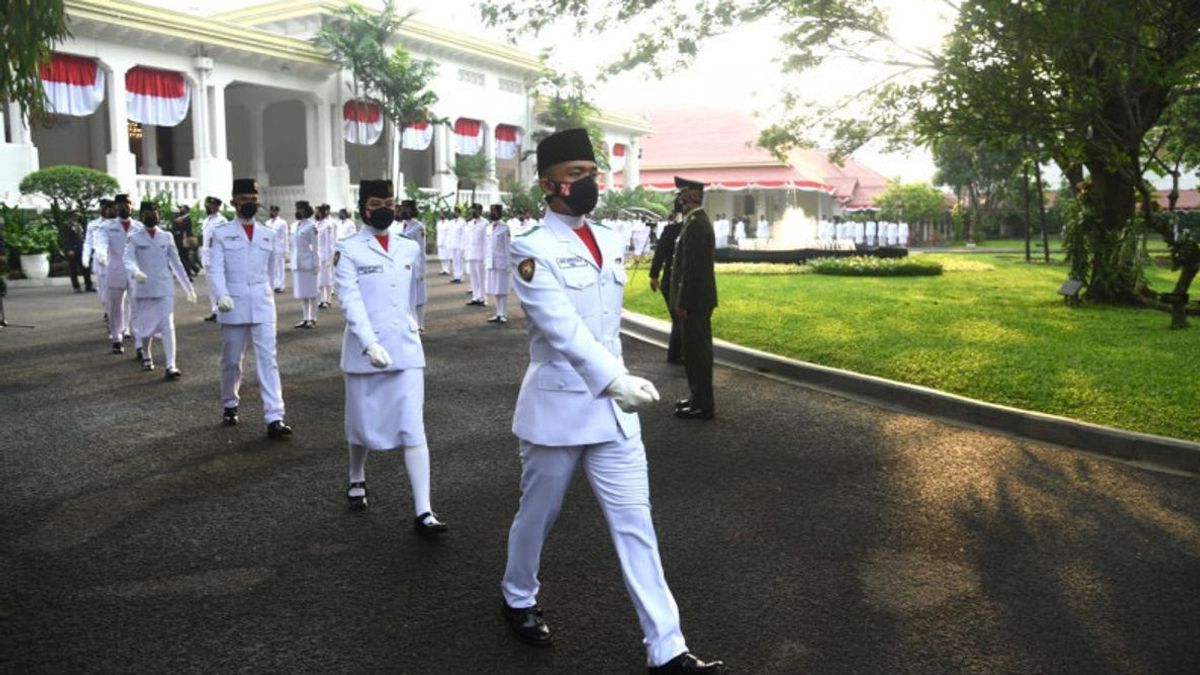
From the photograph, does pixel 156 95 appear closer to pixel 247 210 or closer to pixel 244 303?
pixel 247 210

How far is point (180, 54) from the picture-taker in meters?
28.4

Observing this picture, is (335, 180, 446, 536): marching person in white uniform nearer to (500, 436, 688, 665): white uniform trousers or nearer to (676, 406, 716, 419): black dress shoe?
(500, 436, 688, 665): white uniform trousers

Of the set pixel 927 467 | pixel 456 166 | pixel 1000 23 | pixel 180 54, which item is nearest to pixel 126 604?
pixel 927 467

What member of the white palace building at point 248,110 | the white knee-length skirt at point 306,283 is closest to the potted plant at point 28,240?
the white palace building at point 248,110

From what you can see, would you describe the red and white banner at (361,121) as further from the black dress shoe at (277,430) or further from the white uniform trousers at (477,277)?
the black dress shoe at (277,430)

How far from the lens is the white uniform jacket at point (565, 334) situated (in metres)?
3.49

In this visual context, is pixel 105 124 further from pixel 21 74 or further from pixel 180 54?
pixel 21 74

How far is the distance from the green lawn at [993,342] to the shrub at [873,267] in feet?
13.6

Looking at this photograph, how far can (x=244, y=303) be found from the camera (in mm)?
7684

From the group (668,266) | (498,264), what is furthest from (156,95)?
(668,266)

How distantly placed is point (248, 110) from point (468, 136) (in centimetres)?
875

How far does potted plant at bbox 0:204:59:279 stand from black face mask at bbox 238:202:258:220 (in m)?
17.0


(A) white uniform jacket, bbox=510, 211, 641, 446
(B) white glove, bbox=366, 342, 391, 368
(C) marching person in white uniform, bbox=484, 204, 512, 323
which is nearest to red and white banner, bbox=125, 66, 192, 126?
(C) marching person in white uniform, bbox=484, 204, 512, 323

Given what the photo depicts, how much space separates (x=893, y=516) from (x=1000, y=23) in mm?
5717
